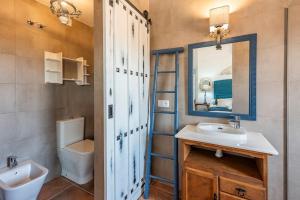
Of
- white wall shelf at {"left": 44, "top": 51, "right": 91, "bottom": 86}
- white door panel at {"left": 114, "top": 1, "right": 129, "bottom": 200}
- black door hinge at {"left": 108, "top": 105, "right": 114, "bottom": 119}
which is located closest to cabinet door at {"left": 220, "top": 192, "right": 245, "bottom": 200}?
white door panel at {"left": 114, "top": 1, "right": 129, "bottom": 200}

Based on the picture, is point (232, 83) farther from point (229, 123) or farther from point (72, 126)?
point (72, 126)

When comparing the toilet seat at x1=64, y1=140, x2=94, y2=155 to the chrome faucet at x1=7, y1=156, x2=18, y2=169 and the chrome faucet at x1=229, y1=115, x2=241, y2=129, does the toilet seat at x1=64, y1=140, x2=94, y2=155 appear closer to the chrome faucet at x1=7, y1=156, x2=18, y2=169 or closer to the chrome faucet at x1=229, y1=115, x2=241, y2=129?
the chrome faucet at x1=7, y1=156, x2=18, y2=169

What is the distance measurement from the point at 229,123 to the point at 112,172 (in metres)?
1.32

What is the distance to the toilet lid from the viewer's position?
225 centimetres

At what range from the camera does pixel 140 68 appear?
77.9 inches

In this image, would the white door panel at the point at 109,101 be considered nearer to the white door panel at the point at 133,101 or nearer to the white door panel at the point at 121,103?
the white door panel at the point at 121,103

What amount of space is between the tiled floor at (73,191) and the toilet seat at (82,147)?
501 millimetres

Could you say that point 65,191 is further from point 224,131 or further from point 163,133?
point 224,131

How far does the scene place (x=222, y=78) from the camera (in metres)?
1.80

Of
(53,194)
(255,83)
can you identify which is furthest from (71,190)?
(255,83)

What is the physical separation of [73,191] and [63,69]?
1836 mm

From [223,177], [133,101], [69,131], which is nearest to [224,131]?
[223,177]

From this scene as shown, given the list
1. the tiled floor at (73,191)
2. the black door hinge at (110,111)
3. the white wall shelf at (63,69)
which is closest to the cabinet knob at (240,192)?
the tiled floor at (73,191)

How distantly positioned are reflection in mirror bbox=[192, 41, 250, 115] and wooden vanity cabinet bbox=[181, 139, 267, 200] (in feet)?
1.78
